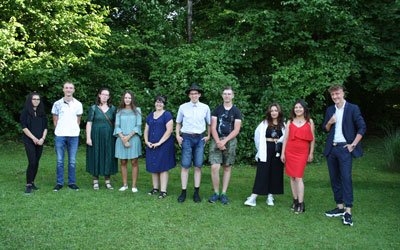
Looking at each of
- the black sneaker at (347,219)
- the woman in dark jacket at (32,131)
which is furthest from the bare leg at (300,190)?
the woman in dark jacket at (32,131)

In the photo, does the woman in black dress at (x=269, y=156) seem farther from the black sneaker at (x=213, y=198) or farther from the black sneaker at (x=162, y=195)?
the black sneaker at (x=162, y=195)

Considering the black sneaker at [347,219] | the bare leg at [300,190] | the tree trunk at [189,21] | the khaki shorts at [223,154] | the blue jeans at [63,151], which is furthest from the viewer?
the tree trunk at [189,21]

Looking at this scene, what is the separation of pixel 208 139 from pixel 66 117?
2.41m

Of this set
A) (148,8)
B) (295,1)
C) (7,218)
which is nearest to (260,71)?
(295,1)

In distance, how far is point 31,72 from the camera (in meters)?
12.4

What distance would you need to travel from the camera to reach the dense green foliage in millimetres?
12156

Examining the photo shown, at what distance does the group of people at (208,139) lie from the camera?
19.8 ft

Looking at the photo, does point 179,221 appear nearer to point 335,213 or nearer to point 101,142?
point 335,213

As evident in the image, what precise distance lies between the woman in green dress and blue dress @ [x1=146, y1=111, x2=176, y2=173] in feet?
2.52

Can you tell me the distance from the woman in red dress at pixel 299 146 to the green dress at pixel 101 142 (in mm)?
2948

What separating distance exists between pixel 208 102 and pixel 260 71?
3075 millimetres

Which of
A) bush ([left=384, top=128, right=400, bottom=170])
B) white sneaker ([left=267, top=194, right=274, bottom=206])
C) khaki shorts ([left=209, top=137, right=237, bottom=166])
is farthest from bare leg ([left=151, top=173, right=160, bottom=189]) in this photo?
bush ([left=384, top=128, right=400, bottom=170])

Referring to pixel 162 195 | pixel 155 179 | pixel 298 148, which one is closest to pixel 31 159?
pixel 155 179

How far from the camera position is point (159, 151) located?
7016mm
